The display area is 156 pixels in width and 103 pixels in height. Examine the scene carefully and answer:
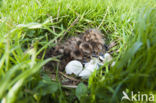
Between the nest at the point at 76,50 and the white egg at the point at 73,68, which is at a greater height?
the nest at the point at 76,50

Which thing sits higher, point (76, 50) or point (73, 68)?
point (76, 50)

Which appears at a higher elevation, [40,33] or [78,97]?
[40,33]

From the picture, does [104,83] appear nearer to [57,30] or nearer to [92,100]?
[92,100]

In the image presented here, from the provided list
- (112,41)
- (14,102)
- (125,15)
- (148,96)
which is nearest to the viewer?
(14,102)

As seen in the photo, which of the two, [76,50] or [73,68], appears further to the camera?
[76,50]

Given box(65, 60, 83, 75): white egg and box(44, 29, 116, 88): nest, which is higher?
box(44, 29, 116, 88): nest

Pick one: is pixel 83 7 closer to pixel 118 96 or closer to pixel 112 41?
pixel 112 41

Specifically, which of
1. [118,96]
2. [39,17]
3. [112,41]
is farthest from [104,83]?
[39,17]

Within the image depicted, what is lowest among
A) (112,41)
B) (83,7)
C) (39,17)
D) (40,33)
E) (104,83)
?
(104,83)

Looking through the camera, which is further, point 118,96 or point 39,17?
point 39,17

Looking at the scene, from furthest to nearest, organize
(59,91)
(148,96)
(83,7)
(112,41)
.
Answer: (83,7) → (112,41) → (59,91) → (148,96)
